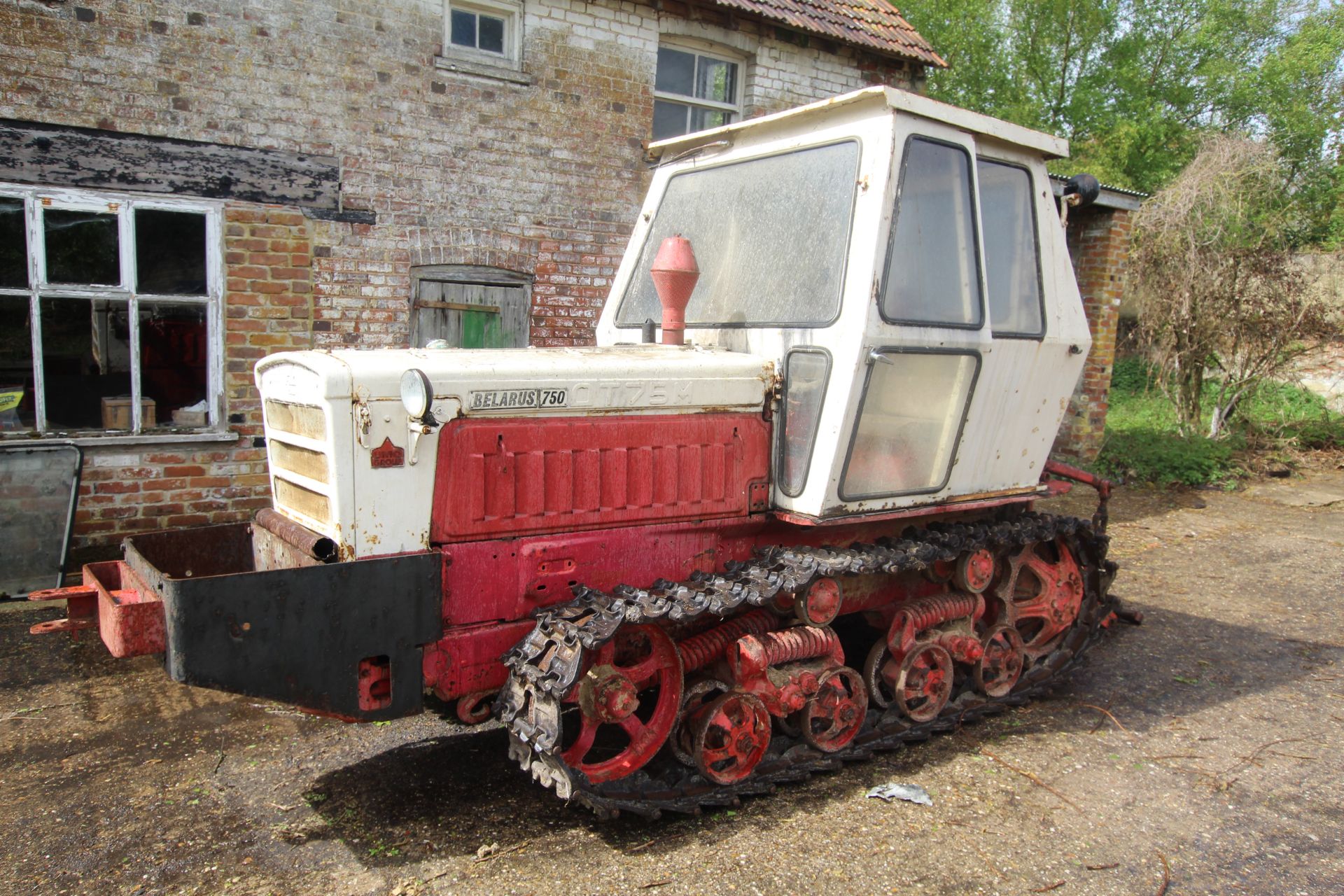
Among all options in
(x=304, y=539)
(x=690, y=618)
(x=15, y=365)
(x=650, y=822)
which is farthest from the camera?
(x=15, y=365)

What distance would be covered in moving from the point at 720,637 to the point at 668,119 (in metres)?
6.09

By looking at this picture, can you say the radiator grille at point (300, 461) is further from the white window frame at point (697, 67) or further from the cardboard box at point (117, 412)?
the white window frame at point (697, 67)

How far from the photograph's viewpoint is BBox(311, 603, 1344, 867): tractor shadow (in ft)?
11.0

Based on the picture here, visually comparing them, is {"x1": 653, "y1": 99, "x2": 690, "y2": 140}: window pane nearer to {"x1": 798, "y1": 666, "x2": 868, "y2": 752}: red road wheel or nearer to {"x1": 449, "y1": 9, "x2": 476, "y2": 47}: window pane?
{"x1": 449, "y1": 9, "x2": 476, "y2": 47}: window pane

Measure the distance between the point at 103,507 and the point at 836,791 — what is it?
527 cm

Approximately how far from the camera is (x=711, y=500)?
379 centimetres

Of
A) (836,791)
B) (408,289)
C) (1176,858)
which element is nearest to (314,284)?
(408,289)

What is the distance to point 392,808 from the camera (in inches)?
140

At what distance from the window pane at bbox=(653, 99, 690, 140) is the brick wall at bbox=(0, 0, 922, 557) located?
259 millimetres

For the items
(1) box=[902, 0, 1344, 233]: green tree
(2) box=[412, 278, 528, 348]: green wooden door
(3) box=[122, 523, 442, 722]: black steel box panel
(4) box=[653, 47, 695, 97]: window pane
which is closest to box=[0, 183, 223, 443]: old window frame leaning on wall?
(2) box=[412, 278, 528, 348]: green wooden door

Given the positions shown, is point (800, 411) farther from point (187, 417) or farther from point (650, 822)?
point (187, 417)

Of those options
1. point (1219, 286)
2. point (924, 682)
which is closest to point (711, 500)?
point (924, 682)

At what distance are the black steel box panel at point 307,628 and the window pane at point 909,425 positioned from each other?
173cm

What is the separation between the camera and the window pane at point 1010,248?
424cm
